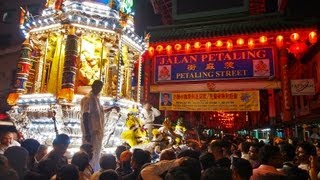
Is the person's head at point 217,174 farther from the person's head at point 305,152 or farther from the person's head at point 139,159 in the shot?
the person's head at point 305,152

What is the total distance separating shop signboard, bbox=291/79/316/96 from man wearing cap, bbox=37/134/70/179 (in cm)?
1326

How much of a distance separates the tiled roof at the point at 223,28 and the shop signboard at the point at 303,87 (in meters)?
2.89

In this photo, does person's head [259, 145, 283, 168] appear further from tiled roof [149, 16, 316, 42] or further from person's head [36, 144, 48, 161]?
tiled roof [149, 16, 316, 42]

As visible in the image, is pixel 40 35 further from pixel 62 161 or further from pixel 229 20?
pixel 229 20

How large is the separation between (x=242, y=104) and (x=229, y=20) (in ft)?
22.4

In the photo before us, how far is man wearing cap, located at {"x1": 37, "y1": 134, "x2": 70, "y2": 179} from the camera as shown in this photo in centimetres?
421

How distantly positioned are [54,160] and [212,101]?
12.2 metres

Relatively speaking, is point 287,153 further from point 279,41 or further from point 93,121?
point 279,41

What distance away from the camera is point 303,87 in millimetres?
14680

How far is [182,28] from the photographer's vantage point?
19547mm

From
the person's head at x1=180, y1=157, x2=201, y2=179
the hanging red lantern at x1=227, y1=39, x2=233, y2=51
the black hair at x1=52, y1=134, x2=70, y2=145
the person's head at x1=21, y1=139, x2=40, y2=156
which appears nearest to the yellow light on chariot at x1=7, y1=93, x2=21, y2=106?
the person's head at x1=21, y1=139, x2=40, y2=156

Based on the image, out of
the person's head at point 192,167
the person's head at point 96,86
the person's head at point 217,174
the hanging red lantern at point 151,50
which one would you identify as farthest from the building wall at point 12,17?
the person's head at point 217,174

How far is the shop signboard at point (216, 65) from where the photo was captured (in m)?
15.2

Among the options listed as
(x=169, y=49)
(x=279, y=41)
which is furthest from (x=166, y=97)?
(x=279, y=41)
